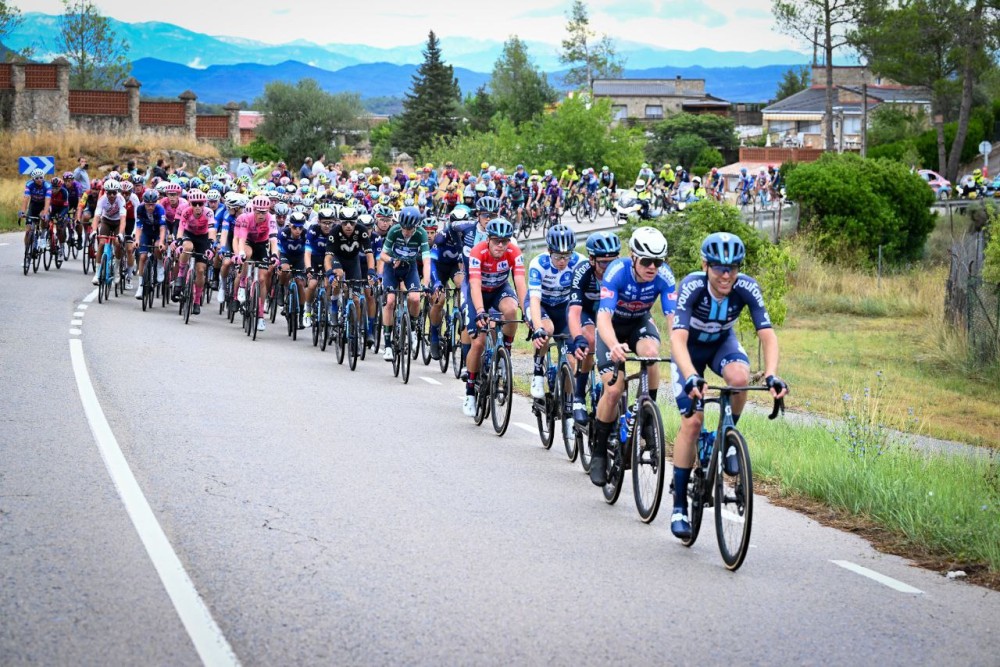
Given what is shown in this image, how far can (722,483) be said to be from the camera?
8.05 meters

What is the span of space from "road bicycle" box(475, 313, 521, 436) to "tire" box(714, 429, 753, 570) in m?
4.49

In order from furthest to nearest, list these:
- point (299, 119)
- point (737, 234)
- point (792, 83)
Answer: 1. point (792, 83)
2. point (299, 119)
3. point (737, 234)

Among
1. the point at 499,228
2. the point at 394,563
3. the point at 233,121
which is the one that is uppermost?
the point at 233,121

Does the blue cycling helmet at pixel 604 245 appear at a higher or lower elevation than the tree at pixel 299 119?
lower

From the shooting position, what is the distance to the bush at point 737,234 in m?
23.0

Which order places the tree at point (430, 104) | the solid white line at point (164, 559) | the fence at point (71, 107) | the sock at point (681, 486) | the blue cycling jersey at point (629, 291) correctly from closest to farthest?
the solid white line at point (164, 559), the sock at point (681, 486), the blue cycling jersey at point (629, 291), the fence at point (71, 107), the tree at point (430, 104)

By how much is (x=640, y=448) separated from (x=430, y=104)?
9362cm

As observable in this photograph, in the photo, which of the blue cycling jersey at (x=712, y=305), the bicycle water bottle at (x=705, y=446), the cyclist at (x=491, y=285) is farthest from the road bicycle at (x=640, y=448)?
the cyclist at (x=491, y=285)

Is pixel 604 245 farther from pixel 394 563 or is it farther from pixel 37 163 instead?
pixel 37 163

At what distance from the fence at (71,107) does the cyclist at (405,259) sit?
180 feet

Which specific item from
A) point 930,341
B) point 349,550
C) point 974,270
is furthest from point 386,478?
point 930,341

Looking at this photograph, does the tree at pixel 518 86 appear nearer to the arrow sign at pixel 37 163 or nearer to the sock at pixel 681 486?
the arrow sign at pixel 37 163

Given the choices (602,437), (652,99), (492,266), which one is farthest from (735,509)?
(652,99)

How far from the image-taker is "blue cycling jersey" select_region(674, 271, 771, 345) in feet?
27.3
